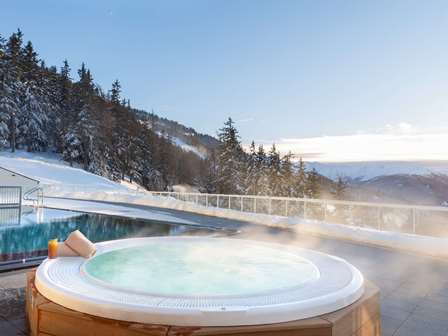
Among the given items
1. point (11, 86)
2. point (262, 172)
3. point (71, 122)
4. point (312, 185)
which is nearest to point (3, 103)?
point (11, 86)

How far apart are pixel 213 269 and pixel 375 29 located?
763 cm

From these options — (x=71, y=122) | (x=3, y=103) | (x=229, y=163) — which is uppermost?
(x=3, y=103)

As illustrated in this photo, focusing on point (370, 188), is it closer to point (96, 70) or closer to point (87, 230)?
point (96, 70)

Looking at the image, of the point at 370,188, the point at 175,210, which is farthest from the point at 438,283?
the point at 370,188

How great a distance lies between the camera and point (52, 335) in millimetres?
2123

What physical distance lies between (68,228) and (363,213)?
6736 millimetres

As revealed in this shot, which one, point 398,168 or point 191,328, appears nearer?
point 191,328

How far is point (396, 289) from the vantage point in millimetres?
3570

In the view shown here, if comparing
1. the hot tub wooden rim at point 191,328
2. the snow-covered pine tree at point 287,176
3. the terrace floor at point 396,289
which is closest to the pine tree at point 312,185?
the snow-covered pine tree at point 287,176

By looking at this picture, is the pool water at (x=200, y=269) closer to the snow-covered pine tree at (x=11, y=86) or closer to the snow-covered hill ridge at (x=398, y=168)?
the snow-covered hill ridge at (x=398, y=168)

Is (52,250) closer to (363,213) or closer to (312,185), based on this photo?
(363,213)

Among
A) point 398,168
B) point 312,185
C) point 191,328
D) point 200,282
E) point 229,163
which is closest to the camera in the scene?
point 191,328

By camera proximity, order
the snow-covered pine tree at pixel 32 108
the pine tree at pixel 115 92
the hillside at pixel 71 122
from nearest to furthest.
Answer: the hillside at pixel 71 122, the snow-covered pine tree at pixel 32 108, the pine tree at pixel 115 92

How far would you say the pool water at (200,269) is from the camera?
296 cm
